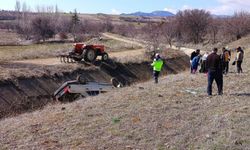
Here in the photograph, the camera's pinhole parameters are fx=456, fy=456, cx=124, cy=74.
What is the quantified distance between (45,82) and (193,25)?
5140 centimetres

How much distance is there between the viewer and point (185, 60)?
140 ft

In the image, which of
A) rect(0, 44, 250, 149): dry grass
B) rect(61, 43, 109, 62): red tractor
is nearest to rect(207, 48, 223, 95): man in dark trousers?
rect(0, 44, 250, 149): dry grass

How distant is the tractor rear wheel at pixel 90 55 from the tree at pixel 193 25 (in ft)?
134

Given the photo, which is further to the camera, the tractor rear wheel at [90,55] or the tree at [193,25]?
the tree at [193,25]

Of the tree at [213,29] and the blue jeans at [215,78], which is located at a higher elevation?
the tree at [213,29]

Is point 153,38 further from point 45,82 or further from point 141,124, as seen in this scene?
point 141,124

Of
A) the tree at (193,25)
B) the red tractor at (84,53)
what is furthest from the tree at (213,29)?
the red tractor at (84,53)

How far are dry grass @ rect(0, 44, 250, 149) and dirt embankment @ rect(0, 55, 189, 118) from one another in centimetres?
743

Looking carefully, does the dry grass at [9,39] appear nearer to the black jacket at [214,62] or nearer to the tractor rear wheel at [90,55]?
the tractor rear wheel at [90,55]

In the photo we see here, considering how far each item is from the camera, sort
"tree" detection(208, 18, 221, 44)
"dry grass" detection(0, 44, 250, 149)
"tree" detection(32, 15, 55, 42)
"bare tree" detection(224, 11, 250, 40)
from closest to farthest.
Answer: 1. "dry grass" detection(0, 44, 250, 149)
2. "bare tree" detection(224, 11, 250, 40)
3. "tree" detection(32, 15, 55, 42)
4. "tree" detection(208, 18, 221, 44)

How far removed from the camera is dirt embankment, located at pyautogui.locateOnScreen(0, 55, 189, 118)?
74.2 feet

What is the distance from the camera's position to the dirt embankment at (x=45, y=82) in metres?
22.6

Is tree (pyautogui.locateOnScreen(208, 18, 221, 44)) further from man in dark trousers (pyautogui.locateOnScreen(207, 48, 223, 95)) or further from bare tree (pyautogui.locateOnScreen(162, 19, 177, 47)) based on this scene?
man in dark trousers (pyautogui.locateOnScreen(207, 48, 223, 95))

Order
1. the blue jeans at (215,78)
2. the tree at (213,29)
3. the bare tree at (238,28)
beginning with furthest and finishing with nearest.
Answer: the tree at (213,29) < the bare tree at (238,28) < the blue jeans at (215,78)
